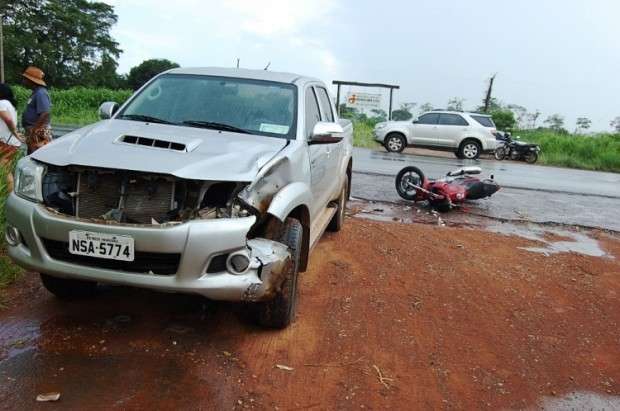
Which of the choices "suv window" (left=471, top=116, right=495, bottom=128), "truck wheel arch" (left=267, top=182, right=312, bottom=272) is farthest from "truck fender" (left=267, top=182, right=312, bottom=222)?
"suv window" (left=471, top=116, right=495, bottom=128)

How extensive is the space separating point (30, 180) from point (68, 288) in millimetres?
981

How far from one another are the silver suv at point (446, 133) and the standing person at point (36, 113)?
15361 millimetres

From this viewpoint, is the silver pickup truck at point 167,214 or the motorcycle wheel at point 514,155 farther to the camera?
the motorcycle wheel at point 514,155

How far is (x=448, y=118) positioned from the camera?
20.3 meters

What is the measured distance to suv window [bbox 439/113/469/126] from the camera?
66.0 ft

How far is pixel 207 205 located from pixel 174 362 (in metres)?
0.96

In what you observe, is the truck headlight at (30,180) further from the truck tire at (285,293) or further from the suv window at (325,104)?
the suv window at (325,104)

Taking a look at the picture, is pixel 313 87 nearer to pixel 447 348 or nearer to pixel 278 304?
pixel 278 304

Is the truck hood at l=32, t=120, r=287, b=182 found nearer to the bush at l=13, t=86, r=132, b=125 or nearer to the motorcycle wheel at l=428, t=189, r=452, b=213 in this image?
the motorcycle wheel at l=428, t=189, r=452, b=213

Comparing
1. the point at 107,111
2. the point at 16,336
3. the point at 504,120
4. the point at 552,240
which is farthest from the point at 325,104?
the point at 504,120

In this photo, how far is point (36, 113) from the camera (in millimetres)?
6809

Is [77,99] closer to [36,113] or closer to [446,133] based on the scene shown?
[446,133]

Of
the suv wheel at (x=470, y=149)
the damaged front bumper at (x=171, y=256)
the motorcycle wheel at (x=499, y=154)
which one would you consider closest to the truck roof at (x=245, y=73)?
the damaged front bumper at (x=171, y=256)

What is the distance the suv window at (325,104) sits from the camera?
543 cm
